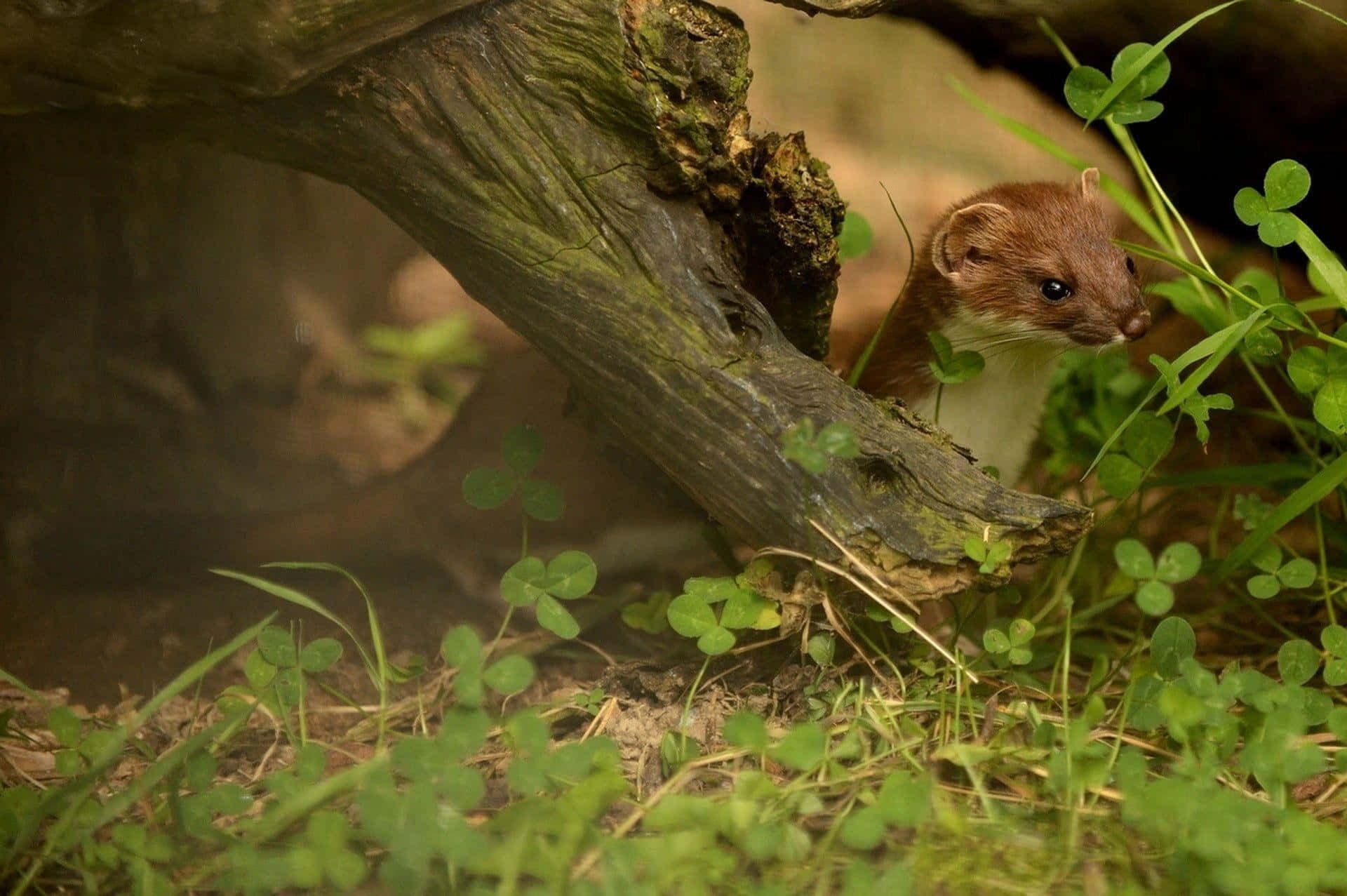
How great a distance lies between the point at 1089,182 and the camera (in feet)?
8.92

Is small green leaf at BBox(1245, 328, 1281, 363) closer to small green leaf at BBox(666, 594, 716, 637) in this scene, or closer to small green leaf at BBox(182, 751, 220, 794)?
small green leaf at BBox(666, 594, 716, 637)

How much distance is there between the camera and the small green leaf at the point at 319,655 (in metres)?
2.07

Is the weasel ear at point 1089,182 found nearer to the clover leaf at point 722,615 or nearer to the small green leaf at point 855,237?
the small green leaf at point 855,237

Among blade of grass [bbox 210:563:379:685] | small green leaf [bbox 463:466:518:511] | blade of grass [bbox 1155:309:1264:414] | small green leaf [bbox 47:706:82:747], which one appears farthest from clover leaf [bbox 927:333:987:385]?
small green leaf [bbox 47:706:82:747]

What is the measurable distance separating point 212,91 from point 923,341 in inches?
65.1

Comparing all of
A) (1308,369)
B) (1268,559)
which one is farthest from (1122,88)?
(1268,559)

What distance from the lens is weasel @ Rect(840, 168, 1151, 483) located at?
2.54 meters

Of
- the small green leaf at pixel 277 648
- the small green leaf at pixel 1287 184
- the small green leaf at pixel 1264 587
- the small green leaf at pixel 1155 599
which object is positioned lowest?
the small green leaf at pixel 277 648

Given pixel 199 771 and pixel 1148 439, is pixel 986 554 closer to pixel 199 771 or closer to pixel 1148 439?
pixel 1148 439

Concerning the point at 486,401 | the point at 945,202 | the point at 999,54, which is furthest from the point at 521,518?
the point at 999,54

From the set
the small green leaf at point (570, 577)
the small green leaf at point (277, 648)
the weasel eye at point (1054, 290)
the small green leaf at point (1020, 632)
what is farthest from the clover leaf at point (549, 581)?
the weasel eye at point (1054, 290)

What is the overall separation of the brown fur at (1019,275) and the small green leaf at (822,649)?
2.78 ft

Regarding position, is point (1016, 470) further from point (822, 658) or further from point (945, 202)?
point (822, 658)

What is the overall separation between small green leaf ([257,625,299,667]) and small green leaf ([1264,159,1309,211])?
1985 millimetres
